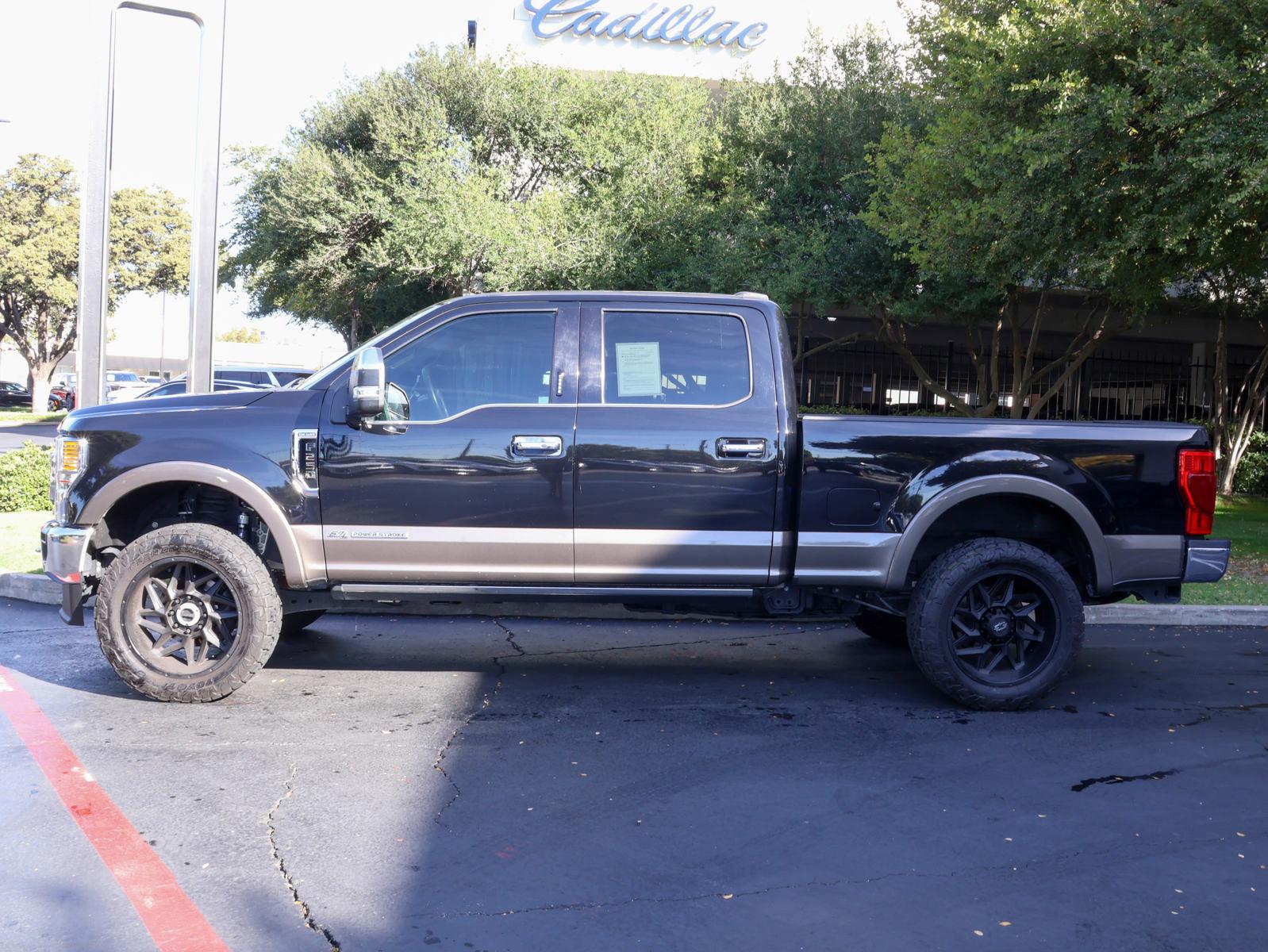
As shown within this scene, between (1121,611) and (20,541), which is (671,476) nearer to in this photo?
(1121,611)

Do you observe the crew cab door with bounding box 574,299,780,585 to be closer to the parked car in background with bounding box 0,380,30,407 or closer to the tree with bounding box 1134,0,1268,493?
the tree with bounding box 1134,0,1268,493

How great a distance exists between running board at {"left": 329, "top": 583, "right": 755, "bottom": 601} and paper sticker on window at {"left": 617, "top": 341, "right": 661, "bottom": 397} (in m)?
1.03

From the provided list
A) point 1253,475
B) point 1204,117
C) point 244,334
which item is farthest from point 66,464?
point 244,334

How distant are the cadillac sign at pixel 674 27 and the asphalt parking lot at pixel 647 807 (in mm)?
28380

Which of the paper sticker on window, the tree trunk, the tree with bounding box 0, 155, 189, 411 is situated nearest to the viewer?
the paper sticker on window

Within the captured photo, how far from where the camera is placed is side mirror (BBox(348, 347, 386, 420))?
5625 millimetres

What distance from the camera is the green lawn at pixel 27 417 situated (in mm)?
38938

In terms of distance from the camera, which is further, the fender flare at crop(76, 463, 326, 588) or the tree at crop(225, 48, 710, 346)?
the tree at crop(225, 48, 710, 346)

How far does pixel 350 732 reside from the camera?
5441 millimetres

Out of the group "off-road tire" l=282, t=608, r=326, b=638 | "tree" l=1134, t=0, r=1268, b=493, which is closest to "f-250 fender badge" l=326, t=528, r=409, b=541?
"off-road tire" l=282, t=608, r=326, b=638

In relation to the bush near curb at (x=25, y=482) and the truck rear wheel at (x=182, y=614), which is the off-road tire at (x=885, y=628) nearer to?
the truck rear wheel at (x=182, y=614)

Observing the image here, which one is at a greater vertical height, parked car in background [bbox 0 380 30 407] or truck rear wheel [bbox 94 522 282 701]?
parked car in background [bbox 0 380 30 407]

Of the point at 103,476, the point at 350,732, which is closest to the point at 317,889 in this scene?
the point at 350,732

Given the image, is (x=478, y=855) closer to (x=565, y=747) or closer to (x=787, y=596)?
(x=565, y=747)
